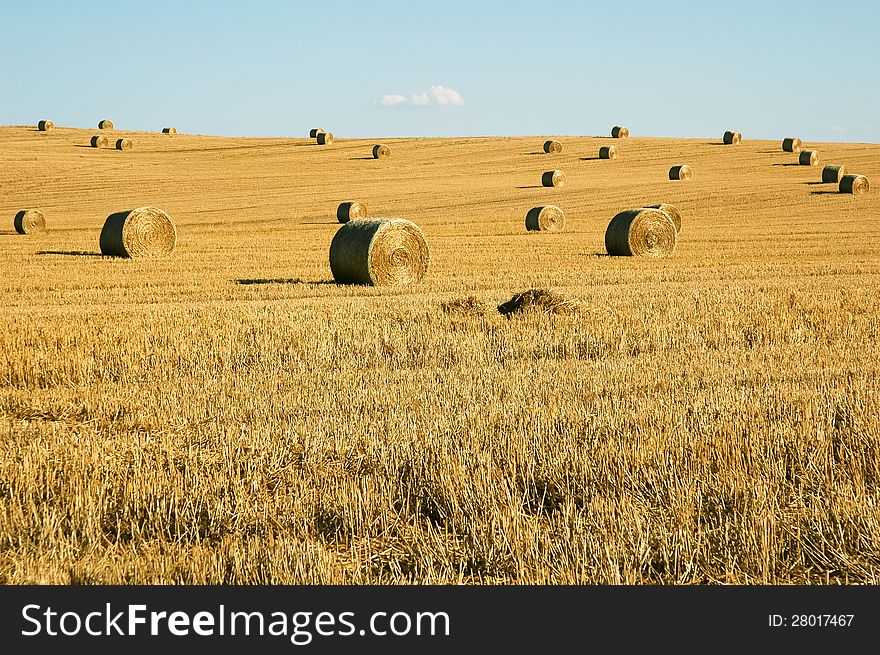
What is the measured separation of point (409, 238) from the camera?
17.5 m

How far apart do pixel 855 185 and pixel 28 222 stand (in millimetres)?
29443

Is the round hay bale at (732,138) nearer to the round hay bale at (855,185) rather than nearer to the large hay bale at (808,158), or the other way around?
the large hay bale at (808,158)

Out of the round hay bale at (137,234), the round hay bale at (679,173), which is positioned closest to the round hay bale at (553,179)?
the round hay bale at (679,173)

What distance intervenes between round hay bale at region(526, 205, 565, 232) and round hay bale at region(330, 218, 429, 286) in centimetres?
1323

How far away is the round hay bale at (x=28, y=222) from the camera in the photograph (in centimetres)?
2995

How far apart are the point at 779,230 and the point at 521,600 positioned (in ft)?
92.3

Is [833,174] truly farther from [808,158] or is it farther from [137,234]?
[137,234]

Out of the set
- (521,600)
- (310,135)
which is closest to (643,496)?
(521,600)

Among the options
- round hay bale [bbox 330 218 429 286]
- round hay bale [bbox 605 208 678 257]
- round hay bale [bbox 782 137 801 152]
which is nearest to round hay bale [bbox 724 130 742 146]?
round hay bale [bbox 782 137 801 152]

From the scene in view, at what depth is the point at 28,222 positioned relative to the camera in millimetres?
30094

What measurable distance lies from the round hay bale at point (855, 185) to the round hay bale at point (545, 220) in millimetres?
14985

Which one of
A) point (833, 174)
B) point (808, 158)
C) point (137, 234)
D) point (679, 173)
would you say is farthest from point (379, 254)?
point (808, 158)

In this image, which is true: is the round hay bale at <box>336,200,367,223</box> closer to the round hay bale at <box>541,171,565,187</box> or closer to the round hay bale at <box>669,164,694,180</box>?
the round hay bale at <box>541,171,565,187</box>

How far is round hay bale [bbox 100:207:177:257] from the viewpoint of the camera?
22.5 meters
